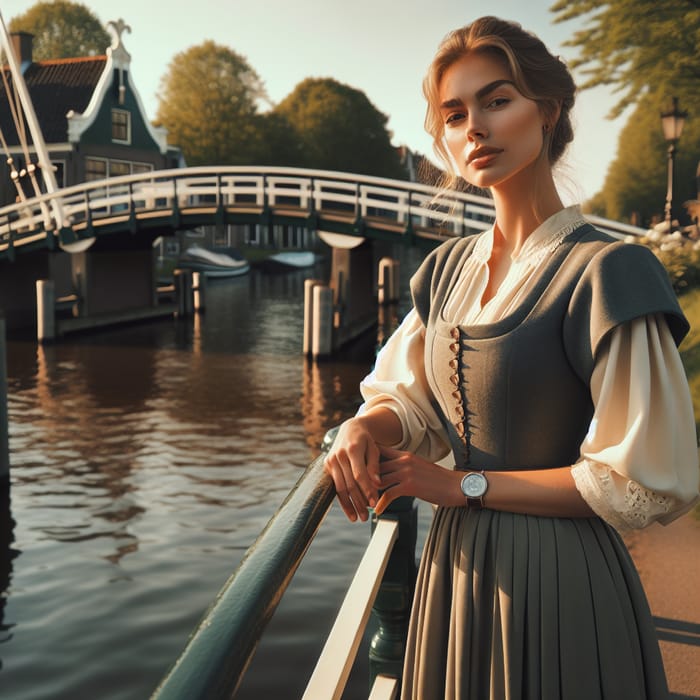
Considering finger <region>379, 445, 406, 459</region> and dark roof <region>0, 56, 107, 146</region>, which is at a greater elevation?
dark roof <region>0, 56, 107, 146</region>

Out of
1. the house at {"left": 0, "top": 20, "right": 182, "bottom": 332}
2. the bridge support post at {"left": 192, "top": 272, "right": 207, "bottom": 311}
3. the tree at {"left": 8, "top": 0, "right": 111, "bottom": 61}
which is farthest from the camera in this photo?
the tree at {"left": 8, "top": 0, "right": 111, "bottom": 61}

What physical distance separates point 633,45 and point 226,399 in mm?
8141

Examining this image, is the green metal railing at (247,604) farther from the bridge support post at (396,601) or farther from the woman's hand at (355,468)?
the bridge support post at (396,601)

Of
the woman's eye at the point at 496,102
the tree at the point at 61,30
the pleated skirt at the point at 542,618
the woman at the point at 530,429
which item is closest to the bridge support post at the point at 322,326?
the woman at the point at 530,429

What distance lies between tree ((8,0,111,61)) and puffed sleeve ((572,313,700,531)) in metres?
51.1

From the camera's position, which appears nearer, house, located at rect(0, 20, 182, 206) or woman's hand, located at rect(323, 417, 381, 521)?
woman's hand, located at rect(323, 417, 381, 521)

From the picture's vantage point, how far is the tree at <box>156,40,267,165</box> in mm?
42406

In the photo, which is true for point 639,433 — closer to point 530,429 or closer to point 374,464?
point 530,429

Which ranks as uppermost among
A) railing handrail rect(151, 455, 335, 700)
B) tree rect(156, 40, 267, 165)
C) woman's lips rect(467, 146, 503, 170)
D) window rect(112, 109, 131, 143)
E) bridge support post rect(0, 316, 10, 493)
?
tree rect(156, 40, 267, 165)

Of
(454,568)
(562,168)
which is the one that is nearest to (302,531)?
(454,568)

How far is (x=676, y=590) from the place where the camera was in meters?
4.37

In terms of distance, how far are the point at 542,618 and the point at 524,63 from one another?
3.29 feet

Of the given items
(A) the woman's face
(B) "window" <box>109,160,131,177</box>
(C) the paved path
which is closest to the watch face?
(A) the woman's face

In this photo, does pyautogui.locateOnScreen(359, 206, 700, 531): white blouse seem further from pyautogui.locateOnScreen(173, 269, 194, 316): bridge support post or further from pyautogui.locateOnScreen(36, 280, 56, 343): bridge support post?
pyautogui.locateOnScreen(173, 269, 194, 316): bridge support post
